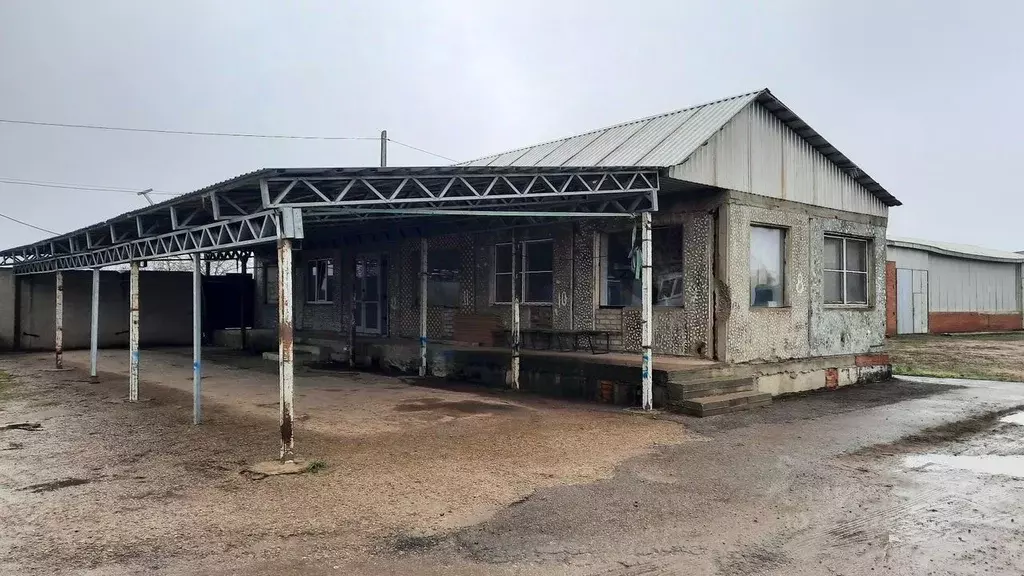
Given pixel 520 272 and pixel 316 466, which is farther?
pixel 520 272

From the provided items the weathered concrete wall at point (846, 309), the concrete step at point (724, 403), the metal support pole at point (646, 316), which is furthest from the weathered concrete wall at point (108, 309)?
the weathered concrete wall at point (846, 309)

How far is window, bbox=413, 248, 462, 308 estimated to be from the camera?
1599cm

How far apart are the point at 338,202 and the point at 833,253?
10352 mm

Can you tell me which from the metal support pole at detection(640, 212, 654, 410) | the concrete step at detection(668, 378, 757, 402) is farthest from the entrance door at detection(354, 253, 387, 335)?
→ the concrete step at detection(668, 378, 757, 402)

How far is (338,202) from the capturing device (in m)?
7.32

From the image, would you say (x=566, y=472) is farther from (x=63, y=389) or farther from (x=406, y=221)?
(x=63, y=389)

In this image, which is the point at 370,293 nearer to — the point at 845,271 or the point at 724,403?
the point at 724,403

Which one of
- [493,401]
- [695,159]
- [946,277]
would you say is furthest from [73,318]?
[946,277]

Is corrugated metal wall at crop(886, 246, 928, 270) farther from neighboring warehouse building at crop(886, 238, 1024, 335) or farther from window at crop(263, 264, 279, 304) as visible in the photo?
window at crop(263, 264, 279, 304)

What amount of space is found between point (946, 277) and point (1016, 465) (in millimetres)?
22124

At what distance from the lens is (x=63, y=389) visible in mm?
13023

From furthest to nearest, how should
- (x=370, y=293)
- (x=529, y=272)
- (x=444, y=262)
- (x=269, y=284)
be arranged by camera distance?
(x=269, y=284)
(x=370, y=293)
(x=444, y=262)
(x=529, y=272)

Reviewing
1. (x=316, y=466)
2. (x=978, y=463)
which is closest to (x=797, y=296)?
(x=978, y=463)

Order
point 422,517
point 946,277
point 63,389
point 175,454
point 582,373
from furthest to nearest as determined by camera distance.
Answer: point 946,277, point 63,389, point 582,373, point 175,454, point 422,517
